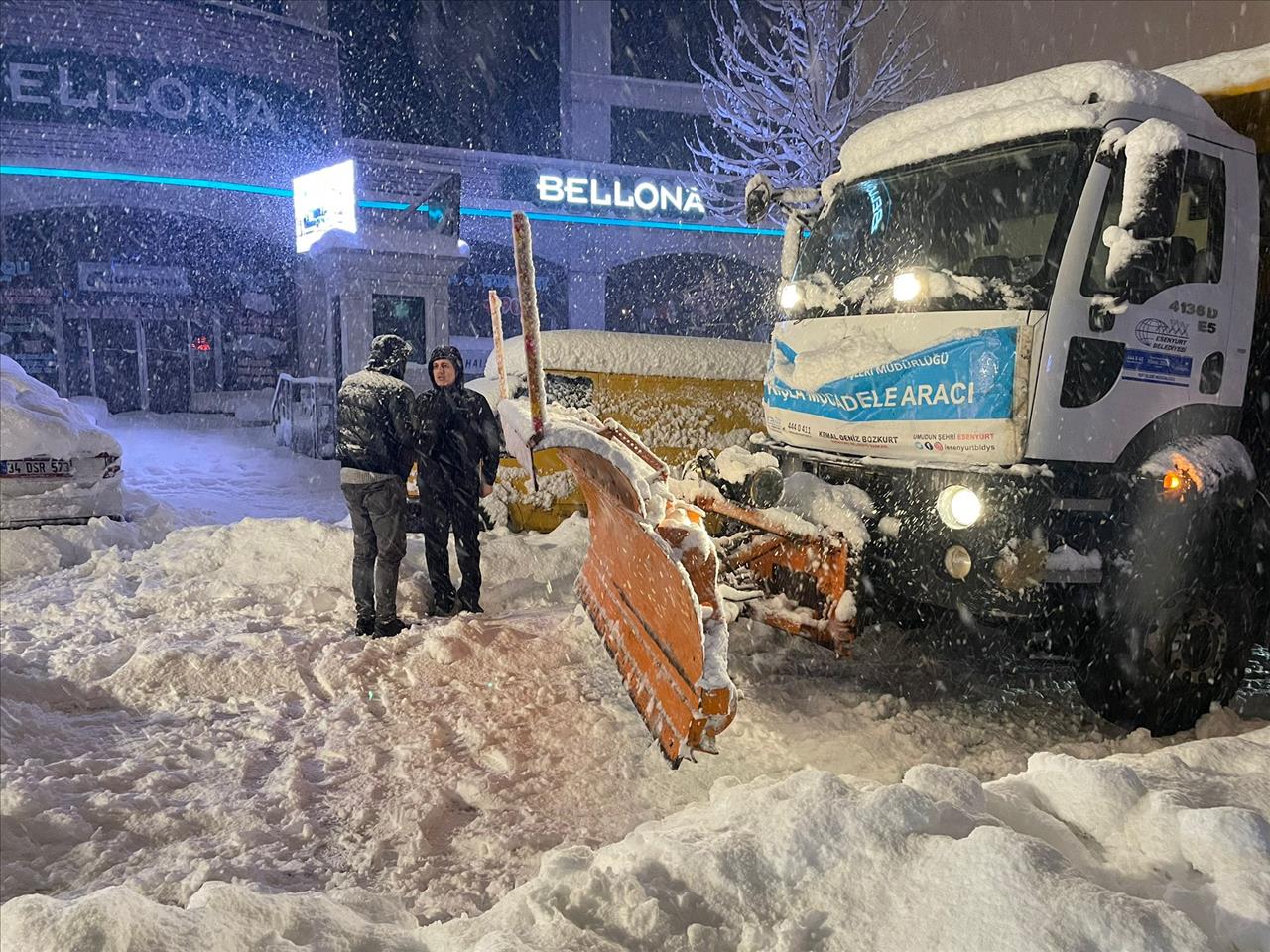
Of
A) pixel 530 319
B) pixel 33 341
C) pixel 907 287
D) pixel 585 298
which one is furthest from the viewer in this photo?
pixel 585 298

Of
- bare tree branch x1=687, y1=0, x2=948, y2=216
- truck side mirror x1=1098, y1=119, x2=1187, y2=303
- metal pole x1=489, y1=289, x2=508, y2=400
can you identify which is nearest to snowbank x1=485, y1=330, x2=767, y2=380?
metal pole x1=489, y1=289, x2=508, y2=400

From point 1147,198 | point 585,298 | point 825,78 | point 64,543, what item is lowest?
point 64,543

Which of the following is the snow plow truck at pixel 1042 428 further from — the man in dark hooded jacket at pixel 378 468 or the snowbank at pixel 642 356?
the snowbank at pixel 642 356

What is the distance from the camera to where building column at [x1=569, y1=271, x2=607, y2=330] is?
26.3m

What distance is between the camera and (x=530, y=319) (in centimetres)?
385

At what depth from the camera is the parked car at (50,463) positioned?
7379 mm

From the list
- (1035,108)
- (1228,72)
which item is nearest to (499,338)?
(1035,108)

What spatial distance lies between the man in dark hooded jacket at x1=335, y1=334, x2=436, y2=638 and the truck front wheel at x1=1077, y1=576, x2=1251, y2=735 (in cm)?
400

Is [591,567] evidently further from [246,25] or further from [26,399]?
[246,25]

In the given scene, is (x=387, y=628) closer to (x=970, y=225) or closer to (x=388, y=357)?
(x=388, y=357)

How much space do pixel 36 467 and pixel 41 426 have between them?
36 centimetres

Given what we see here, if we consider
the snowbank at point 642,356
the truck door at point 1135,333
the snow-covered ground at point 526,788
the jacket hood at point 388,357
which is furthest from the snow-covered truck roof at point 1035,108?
the snowbank at point 642,356

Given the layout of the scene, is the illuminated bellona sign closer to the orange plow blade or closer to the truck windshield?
the truck windshield

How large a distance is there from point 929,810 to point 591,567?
3.37 m
